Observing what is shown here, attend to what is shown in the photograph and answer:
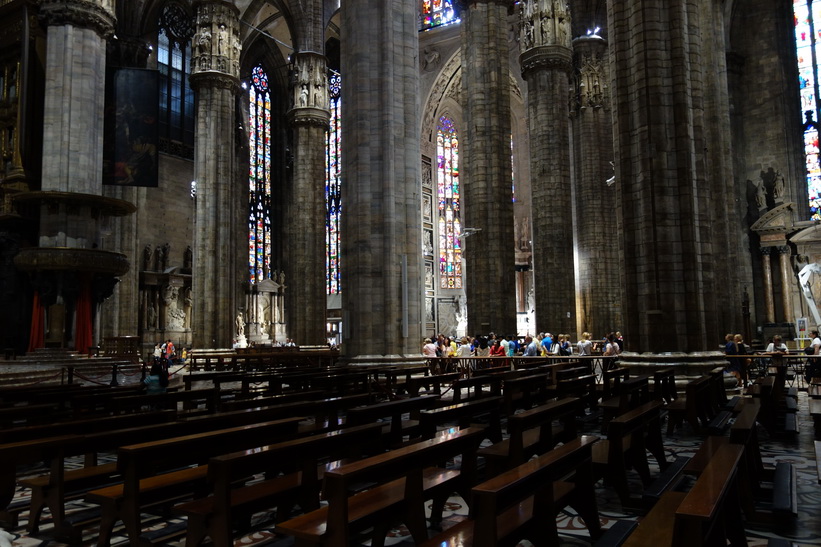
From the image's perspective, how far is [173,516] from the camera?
187 inches

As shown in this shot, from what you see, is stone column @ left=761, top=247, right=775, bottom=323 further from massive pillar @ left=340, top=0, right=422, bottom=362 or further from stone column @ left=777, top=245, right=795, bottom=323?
massive pillar @ left=340, top=0, right=422, bottom=362

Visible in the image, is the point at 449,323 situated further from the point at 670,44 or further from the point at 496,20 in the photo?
the point at 670,44

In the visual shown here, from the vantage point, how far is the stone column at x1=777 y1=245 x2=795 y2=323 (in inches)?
960

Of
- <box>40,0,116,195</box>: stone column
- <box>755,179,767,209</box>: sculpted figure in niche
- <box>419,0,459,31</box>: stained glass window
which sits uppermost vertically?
<box>419,0,459,31</box>: stained glass window

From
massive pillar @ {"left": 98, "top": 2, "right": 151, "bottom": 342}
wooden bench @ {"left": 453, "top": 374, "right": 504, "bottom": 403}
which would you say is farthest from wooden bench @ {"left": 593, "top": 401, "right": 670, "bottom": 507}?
massive pillar @ {"left": 98, "top": 2, "right": 151, "bottom": 342}

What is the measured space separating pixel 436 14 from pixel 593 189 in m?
19.5

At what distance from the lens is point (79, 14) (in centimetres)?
1944

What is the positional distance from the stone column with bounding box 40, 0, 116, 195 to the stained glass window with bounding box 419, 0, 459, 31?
23136 millimetres

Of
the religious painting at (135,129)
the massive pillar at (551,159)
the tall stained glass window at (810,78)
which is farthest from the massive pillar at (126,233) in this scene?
the tall stained glass window at (810,78)

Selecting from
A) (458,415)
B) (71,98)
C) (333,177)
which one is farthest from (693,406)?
(333,177)

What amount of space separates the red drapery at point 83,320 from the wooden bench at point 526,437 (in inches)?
686

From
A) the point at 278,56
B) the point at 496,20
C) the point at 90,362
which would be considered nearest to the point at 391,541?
the point at 90,362

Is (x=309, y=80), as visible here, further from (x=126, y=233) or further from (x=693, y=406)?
(x=693, y=406)

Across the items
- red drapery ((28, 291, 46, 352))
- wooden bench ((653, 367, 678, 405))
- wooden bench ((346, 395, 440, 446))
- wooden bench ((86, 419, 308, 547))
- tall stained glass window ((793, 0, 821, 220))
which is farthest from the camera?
tall stained glass window ((793, 0, 821, 220))
